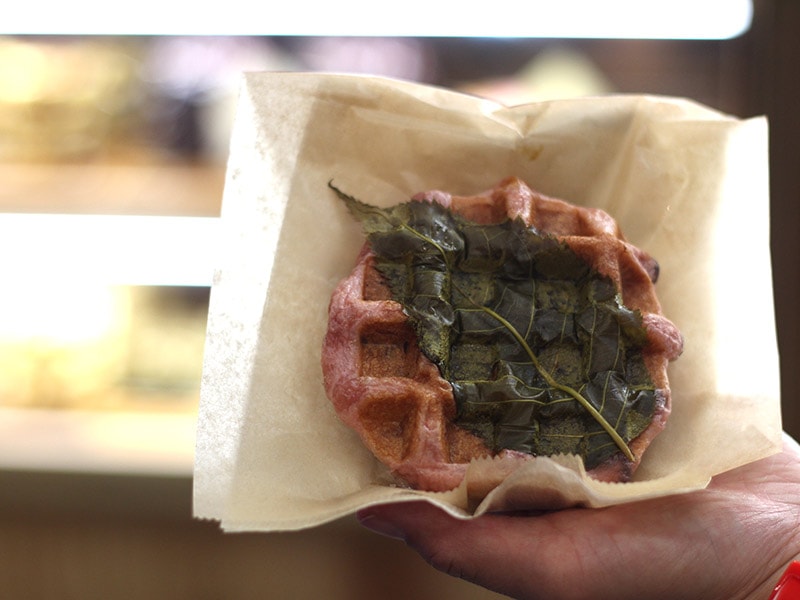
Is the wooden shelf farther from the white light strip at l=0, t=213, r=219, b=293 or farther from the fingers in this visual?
the fingers

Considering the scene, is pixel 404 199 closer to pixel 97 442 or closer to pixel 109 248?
pixel 109 248

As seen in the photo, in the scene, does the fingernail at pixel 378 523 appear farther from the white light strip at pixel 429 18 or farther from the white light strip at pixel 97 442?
the white light strip at pixel 429 18

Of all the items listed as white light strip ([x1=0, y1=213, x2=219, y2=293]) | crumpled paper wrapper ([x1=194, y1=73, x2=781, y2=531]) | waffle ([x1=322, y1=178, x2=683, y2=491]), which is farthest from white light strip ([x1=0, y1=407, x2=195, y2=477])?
waffle ([x1=322, y1=178, x2=683, y2=491])

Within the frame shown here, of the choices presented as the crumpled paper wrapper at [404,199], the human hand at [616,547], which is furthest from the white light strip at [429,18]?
the human hand at [616,547]

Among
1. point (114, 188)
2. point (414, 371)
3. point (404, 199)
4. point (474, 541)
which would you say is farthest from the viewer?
point (114, 188)

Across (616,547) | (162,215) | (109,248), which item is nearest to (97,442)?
(109,248)

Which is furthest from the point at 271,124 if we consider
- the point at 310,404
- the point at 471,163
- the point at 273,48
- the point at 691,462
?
the point at 273,48

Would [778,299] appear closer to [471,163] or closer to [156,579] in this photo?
[471,163]
